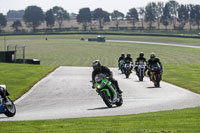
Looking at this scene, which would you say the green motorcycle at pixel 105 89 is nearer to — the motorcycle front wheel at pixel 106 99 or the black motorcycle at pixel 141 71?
the motorcycle front wheel at pixel 106 99

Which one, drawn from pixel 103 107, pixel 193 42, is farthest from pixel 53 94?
pixel 193 42

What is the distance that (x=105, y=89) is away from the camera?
1578cm

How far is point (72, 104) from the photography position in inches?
696

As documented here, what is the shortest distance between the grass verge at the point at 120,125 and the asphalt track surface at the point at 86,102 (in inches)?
→ 66.6

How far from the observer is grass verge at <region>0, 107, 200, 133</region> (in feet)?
33.0

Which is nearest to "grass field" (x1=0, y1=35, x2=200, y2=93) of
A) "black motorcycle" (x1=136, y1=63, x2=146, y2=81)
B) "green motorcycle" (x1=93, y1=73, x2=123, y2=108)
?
"black motorcycle" (x1=136, y1=63, x2=146, y2=81)

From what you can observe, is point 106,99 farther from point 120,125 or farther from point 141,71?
point 141,71

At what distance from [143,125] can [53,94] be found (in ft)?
38.2

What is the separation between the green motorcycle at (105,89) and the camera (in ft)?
51.6

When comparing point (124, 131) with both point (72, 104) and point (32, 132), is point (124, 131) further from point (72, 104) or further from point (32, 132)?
point (72, 104)

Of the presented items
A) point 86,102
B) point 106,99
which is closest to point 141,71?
point 86,102

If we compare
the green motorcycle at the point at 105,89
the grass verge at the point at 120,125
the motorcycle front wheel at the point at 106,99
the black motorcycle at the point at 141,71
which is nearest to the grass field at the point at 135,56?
the black motorcycle at the point at 141,71

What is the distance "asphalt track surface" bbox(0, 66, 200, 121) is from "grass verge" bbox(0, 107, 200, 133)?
1691 millimetres

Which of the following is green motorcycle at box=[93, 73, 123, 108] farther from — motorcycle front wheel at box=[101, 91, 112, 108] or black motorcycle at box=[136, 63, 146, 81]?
black motorcycle at box=[136, 63, 146, 81]
